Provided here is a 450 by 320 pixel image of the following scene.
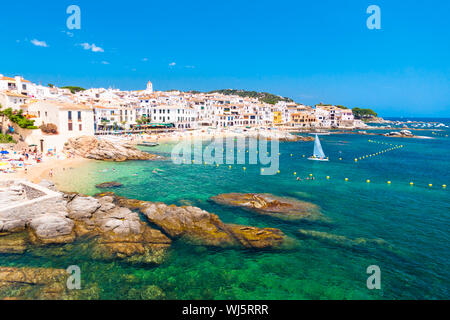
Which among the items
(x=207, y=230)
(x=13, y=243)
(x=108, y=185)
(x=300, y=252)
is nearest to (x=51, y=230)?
(x=13, y=243)

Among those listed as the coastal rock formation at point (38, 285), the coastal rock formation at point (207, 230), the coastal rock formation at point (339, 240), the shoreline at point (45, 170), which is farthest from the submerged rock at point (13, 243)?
the coastal rock formation at point (339, 240)

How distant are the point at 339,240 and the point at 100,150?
133 feet

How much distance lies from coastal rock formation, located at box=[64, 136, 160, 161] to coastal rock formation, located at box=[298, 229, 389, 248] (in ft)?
115

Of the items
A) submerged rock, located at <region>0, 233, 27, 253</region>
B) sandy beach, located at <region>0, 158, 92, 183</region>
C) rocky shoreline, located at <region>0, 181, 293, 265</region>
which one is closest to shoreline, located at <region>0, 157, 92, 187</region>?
sandy beach, located at <region>0, 158, 92, 183</region>

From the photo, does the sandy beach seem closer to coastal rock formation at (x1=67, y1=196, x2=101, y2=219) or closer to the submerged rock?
coastal rock formation at (x1=67, y1=196, x2=101, y2=219)

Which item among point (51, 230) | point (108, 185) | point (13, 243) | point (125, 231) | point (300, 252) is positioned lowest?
point (300, 252)

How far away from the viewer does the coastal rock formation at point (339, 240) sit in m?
17.9

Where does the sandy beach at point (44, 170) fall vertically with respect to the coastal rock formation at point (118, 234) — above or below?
above

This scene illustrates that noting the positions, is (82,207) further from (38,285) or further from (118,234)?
(38,285)

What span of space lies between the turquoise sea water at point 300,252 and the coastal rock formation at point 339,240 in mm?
462

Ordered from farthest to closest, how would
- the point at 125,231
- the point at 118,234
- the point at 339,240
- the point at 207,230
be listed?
the point at 207,230 < the point at 339,240 < the point at 125,231 < the point at 118,234

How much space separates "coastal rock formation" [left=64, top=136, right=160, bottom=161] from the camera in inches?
1769

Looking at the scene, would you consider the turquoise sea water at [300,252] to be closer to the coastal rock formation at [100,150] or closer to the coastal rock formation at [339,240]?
the coastal rock formation at [339,240]

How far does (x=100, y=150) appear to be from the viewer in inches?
1784
